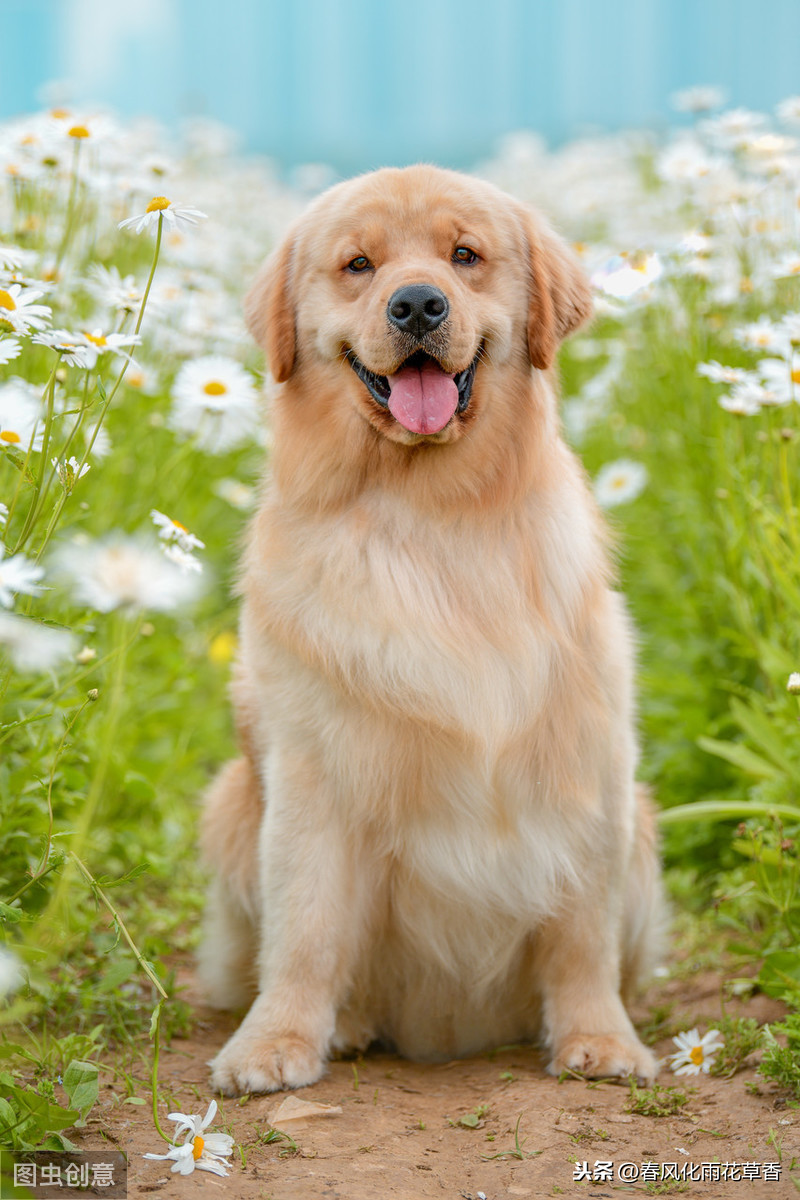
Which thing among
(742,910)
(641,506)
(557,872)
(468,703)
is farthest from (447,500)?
(641,506)

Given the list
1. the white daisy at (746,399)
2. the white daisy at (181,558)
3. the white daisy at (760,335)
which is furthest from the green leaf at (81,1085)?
the white daisy at (760,335)

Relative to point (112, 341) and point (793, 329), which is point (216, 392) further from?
point (793, 329)

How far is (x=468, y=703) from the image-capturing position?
255 centimetres

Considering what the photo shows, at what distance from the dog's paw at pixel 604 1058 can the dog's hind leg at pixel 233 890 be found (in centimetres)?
80

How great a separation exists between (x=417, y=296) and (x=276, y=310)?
0.49 metres

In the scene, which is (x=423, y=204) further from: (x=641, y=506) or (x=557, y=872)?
(x=641, y=506)

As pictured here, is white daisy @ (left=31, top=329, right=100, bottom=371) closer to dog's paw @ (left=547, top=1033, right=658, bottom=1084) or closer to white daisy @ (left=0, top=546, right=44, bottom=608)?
white daisy @ (left=0, top=546, right=44, bottom=608)

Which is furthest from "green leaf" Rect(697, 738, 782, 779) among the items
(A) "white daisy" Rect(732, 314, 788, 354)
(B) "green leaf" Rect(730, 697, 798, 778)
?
(A) "white daisy" Rect(732, 314, 788, 354)

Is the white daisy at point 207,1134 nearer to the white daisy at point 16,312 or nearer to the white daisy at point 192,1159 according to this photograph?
the white daisy at point 192,1159

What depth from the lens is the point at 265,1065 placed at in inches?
101

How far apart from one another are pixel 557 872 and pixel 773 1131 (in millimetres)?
684

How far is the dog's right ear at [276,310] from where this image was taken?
2.83 m

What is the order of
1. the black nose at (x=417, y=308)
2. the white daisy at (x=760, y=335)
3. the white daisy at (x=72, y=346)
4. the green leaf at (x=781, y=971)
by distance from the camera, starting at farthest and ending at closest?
the white daisy at (x=760, y=335) → the green leaf at (x=781, y=971) → the black nose at (x=417, y=308) → the white daisy at (x=72, y=346)

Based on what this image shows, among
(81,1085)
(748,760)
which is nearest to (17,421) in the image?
(81,1085)
